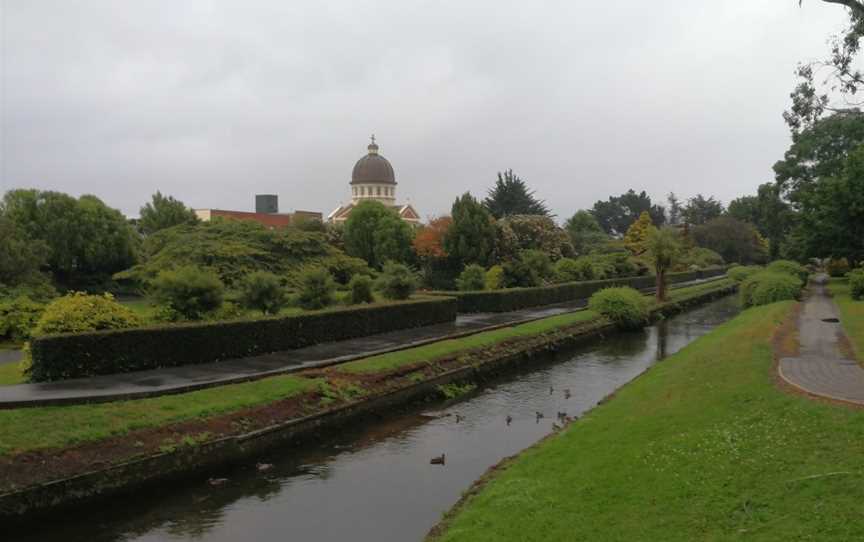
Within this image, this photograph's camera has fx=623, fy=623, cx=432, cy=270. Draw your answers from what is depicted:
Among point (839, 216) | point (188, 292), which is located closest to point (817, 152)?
point (839, 216)

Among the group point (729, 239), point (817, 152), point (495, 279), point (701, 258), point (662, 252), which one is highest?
point (817, 152)

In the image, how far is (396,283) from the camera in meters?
24.5

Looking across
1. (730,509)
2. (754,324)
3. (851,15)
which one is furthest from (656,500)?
(754,324)

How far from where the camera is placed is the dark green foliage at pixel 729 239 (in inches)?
3191

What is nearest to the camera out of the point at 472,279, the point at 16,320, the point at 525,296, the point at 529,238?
the point at 16,320

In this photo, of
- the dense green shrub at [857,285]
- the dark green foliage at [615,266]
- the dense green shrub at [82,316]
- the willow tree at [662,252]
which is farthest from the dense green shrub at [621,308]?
the dense green shrub at [82,316]

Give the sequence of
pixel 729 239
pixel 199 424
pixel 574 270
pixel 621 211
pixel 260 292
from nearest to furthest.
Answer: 1. pixel 199 424
2. pixel 260 292
3. pixel 574 270
4. pixel 729 239
5. pixel 621 211

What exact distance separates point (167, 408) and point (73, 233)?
3874 centimetres

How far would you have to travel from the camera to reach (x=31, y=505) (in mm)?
8227

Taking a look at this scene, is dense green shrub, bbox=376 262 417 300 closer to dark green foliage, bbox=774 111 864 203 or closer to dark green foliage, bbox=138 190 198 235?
dark green foliage, bbox=774 111 864 203

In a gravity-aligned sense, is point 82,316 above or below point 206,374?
above

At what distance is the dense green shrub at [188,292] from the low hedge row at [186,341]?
1.28 m

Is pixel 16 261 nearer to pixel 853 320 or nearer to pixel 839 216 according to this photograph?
pixel 853 320

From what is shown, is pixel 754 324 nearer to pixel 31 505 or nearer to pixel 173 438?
pixel 173 438
